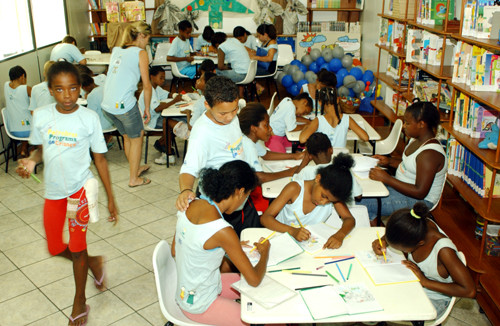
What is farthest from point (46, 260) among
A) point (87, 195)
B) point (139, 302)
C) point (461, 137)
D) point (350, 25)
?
point (350, 25)

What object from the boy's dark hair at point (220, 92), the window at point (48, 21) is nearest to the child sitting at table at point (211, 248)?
the boy's dark hair at point (220, 92)

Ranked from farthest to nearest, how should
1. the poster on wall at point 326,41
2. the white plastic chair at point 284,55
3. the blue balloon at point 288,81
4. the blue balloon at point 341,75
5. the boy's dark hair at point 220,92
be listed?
1. the poster on wall at point 326,41
2. the white plastic chair at point 284,55
3. the blue balloon at point 288,81
4. the blue balloon at point 341,75
5. the boy's dark hair at point 220,92

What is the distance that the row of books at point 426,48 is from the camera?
16.1 ft

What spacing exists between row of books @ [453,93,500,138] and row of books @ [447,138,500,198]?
160mm

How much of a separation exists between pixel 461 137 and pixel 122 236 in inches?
113

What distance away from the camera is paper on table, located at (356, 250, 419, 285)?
2.33 metres

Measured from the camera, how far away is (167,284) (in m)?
2.48

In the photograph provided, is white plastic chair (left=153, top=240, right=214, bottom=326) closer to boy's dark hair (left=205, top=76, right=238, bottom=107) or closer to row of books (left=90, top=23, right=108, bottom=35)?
boy's dark hair (left=205, top=76, right=238, bottom=107)

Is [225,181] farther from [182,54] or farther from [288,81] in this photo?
[288,81]

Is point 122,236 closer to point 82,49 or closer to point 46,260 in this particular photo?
point 46,260

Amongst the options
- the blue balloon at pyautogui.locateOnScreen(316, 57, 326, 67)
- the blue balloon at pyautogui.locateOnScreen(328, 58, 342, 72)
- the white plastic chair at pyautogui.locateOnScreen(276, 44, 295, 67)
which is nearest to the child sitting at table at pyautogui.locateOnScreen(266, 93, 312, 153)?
the blue balloon at pyautogui.locateOnScreen(328, 58, 342, 72)

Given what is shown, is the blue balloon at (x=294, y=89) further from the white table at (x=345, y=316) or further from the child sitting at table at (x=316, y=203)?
the white table at (x=345, y=316)

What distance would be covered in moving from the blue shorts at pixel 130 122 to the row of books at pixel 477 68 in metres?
3.01

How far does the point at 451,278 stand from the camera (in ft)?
8.16
